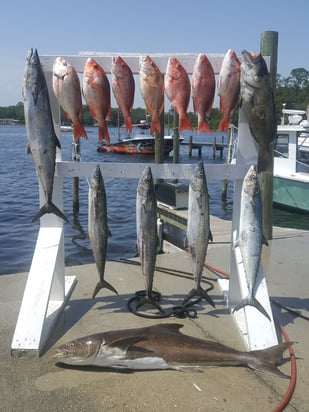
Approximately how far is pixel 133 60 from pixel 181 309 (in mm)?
2460

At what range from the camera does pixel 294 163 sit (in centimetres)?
1627

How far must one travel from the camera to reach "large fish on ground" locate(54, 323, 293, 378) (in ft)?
10.4

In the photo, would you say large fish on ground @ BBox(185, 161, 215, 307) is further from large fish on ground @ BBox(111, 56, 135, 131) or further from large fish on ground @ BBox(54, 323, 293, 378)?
large fish on ground @ BBox(111, 56, 135, 131)

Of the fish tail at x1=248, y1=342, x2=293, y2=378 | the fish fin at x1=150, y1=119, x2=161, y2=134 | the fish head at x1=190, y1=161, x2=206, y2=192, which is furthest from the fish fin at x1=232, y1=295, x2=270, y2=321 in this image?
the fish fin at x1=150, y1=119, x2=161, y2=134

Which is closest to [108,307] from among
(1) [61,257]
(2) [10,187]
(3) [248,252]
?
(1) [61,257]

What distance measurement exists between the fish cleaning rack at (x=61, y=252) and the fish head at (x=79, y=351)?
27 centimetres

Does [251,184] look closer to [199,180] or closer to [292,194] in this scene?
[199,180]

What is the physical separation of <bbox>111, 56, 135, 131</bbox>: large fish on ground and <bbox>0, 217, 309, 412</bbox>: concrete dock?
6.48 feet

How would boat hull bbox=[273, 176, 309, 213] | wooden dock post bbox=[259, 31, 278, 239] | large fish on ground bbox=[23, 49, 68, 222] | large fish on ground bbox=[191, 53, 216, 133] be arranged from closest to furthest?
large fish on ground bbox=[23, 49, 68, 222] < large fish on ground bbox=[191, 53, 216, 133] < wooden dock post bbox=[259, 31, 278, 239] < boat hull bbox=[273, 176, 309, 213]

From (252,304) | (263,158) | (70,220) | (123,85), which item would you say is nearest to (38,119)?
(123,85)

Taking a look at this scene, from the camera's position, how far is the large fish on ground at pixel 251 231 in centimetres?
355

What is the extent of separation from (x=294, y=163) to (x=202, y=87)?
44.8 ft

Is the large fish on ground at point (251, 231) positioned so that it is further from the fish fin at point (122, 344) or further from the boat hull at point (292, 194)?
the boat hull at point (292, 194)

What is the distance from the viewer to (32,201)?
18500 millimetres
